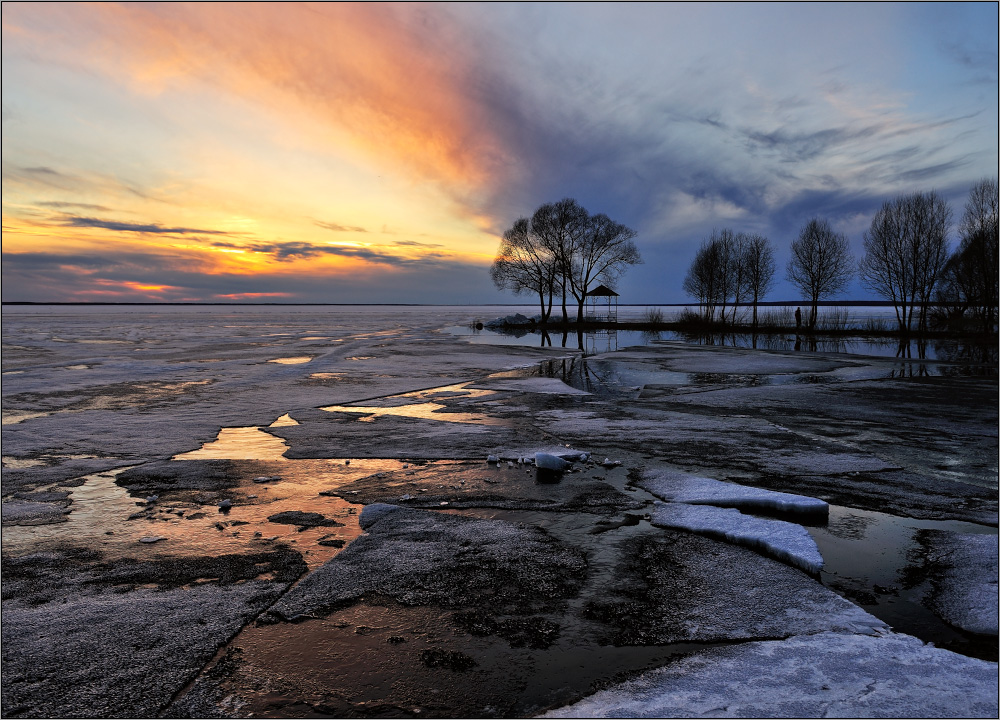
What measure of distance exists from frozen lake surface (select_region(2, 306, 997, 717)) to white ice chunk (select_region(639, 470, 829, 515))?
0.03m

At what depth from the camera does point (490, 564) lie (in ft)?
13.7

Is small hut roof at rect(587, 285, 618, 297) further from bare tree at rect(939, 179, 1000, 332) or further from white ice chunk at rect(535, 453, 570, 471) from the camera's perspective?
white ice chunk at rect(535, 453, 570, 471)

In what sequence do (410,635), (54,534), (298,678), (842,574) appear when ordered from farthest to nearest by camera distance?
(54,534), (842,574), (410,635), (298,678)

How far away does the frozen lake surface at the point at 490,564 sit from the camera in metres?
2.83

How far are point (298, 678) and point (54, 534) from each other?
131 inches

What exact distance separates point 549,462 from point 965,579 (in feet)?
12.5

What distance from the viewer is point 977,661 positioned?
3029mm

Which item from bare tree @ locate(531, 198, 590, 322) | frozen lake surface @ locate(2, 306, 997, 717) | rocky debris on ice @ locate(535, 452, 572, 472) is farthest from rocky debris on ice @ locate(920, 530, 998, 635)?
bare tree @ locate(531, 198, 590, 322)

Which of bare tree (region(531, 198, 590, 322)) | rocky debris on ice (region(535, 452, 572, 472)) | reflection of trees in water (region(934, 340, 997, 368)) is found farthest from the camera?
bare tree (region(531, 198, 590, 322))

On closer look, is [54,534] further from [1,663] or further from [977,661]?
[977,661]

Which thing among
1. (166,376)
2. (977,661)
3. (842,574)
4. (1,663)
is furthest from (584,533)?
(166,376)

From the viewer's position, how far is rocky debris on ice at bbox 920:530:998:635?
3.47 m

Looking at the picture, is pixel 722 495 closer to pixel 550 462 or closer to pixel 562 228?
pixel 550 462

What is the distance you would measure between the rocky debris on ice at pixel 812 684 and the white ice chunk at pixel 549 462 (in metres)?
3.46
